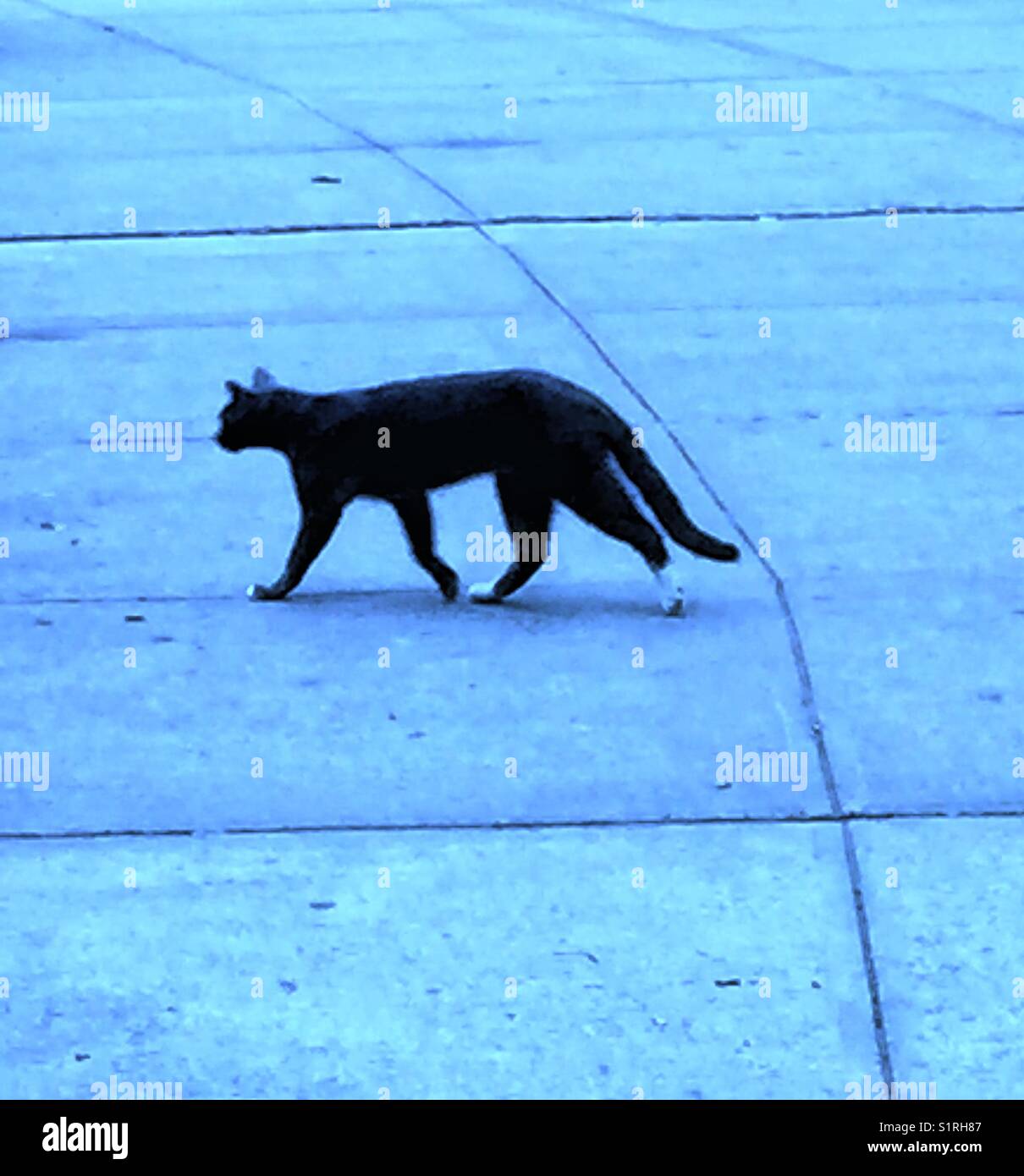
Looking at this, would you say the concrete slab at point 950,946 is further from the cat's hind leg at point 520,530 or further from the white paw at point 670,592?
the cat's hind leg at point 520,530

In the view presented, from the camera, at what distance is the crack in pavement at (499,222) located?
1168 cm

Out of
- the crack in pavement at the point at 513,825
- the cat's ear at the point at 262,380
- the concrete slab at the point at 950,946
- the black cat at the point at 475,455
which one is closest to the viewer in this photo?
the concrete slab at the point at 950,946

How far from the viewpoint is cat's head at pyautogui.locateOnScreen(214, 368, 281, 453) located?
690cm

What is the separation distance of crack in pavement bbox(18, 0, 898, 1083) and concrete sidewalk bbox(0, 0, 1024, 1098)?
18mm

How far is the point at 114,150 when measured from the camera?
13.7 m

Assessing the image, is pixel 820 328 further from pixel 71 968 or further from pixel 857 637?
pixel 71 968


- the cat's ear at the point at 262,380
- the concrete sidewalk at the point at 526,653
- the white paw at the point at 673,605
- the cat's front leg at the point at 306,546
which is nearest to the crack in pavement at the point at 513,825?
the concrete sidewalk at the point at 526,653

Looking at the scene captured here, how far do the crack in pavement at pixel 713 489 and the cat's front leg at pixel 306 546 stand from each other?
1.27m

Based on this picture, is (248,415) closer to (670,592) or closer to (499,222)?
(670,592)

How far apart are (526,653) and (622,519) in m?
0.49

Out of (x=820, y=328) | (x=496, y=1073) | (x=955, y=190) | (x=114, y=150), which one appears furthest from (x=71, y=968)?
(x=114, y=150)

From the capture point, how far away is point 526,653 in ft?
21.5

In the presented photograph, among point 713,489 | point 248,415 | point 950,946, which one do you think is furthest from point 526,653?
point 950,946

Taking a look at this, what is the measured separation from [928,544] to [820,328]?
265 centimetres
